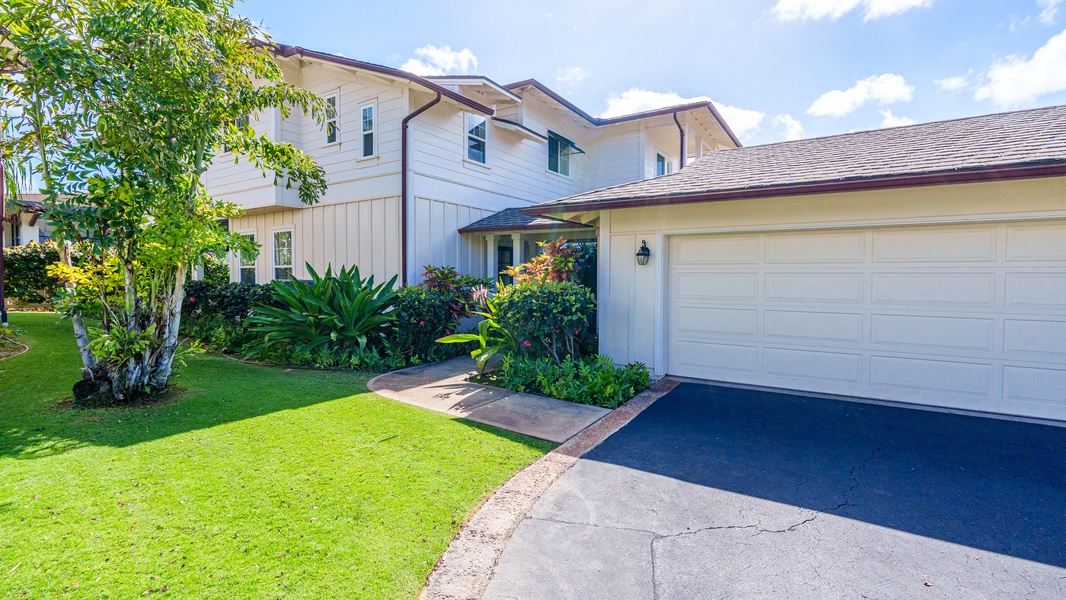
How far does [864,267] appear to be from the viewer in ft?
20.7

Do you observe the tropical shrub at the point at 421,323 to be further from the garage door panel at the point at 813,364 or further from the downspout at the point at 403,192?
the garage door panel at the point at 813,364

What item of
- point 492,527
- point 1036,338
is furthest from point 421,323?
point 1036,338

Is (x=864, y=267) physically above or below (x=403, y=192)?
below

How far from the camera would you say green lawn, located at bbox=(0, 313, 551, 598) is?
2.59 meters

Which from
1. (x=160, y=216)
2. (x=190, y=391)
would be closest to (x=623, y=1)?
(x=160, y=216)

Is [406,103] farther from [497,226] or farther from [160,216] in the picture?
[160,216]

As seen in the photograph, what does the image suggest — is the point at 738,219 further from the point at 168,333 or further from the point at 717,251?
the point at 168,333

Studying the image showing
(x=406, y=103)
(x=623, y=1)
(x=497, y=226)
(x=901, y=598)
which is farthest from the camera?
(x=497, y=226)

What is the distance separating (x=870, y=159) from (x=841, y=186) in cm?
126

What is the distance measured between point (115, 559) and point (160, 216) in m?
3.82

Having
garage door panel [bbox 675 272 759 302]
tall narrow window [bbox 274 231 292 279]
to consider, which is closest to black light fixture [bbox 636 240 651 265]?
garage door panel [bbox 675 272 759 302]

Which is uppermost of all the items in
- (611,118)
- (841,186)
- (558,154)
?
(611,118)

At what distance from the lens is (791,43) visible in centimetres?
1047

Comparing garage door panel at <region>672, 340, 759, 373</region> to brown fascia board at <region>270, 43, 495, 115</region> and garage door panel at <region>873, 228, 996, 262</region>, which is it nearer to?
garage door panel at <region>873, 228, 996, 262</region>
